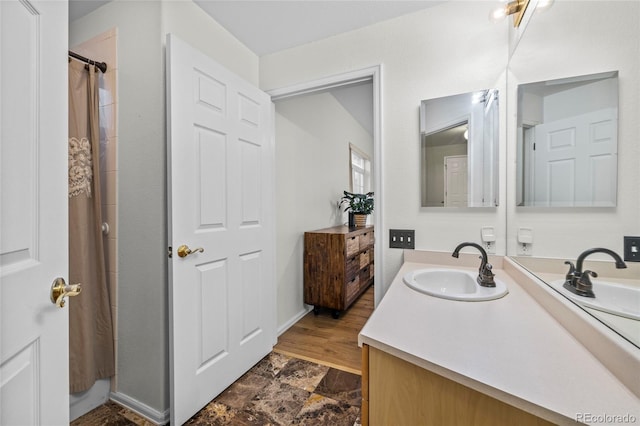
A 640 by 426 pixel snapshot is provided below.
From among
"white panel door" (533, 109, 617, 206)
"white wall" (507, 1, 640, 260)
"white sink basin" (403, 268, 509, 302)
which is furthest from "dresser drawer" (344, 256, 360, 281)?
"white panel door" (533, 109, 617, 206)

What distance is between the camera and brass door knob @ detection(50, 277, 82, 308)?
631 millimetres

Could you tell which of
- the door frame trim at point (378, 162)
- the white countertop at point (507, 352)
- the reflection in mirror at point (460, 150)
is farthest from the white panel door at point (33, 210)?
the reflection in mirror at point (460, 150)

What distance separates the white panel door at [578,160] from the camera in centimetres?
68

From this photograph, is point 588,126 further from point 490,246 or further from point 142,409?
point 142,409

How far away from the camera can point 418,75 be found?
5.28 feet

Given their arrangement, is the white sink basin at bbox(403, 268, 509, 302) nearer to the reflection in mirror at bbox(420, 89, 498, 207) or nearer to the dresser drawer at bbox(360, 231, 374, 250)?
the reflection in mirror at bbox(420, 89, 498, 207)

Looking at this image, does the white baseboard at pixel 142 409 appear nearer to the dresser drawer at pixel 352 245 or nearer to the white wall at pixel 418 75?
the white wall at pixel 418 75

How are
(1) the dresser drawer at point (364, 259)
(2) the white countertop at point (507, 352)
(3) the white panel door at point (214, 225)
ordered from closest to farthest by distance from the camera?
(2) the white countertop at point (507, 352) < (3) the white panel door at point (214, 225) < (1) the dresser drawer at point (364, 259)

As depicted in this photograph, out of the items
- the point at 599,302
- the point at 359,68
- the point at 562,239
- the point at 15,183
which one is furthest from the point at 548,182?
the point at 15,183

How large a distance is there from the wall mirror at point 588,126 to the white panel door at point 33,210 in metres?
1.31

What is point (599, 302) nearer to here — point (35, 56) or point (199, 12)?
point (35, 56)

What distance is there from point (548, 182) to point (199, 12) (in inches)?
80.8

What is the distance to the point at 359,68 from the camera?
1751 millimetres

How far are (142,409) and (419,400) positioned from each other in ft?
5.00
